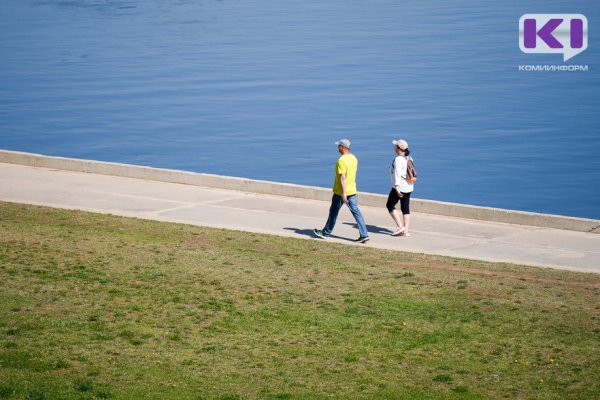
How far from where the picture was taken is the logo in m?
56.9

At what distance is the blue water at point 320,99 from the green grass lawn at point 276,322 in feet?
52.1

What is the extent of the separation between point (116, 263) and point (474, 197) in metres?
18.1

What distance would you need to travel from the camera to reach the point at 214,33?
210ft

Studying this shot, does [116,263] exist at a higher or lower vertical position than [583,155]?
lower

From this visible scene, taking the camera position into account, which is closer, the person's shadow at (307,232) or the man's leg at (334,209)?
the man's leg at (334,209)

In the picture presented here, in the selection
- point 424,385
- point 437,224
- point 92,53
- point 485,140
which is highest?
point 92,53

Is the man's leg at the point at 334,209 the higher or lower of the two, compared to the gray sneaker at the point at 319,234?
higher

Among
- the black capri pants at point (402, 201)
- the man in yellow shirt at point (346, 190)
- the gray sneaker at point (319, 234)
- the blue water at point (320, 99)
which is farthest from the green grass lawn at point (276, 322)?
the blue water at point (320, 99)

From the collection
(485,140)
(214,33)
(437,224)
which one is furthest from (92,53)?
(437,224)

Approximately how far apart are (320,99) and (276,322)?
3244cm

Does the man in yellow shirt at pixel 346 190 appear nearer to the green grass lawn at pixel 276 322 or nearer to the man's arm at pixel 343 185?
the man's arm at pixel 343 185

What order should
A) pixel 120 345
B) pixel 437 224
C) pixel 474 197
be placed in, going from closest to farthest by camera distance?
1. pixel 120 345
2. pixel 437 224
3. pixel 474 197

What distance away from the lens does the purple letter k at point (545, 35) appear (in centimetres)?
5792

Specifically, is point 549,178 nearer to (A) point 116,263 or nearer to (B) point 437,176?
(B) point 437,176
